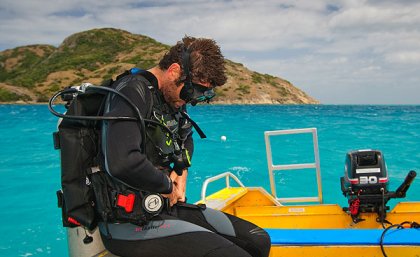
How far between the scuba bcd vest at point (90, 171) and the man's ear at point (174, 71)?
28 cm

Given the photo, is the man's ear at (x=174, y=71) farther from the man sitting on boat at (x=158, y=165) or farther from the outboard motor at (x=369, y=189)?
the outboard motor at (x=369, y=189)

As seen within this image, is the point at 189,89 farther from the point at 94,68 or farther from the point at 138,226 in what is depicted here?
the point at 94,68

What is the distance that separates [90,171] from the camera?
86.0 inches

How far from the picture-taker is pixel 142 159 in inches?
79.5

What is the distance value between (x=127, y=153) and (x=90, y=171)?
350 mm

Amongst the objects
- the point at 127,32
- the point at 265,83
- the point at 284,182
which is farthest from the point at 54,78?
the point at 284,182

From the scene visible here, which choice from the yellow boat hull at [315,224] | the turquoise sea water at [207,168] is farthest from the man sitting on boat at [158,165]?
the turquoise sea water at [207,168]

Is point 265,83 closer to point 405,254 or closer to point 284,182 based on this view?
point 284,182

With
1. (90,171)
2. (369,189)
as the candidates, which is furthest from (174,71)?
(369,189)

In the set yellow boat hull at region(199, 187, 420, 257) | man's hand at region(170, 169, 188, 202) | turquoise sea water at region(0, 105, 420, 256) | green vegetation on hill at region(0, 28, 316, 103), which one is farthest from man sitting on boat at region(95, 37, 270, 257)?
green vegetation on hill at region(0, 28, 316, 103)

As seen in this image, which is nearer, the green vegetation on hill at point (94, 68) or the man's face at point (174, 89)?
the man's face at point (174, 89)

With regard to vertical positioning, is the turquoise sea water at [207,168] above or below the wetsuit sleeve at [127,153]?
below

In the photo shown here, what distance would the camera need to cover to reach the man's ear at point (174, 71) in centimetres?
234

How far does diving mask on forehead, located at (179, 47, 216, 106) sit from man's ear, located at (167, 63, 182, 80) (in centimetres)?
3
